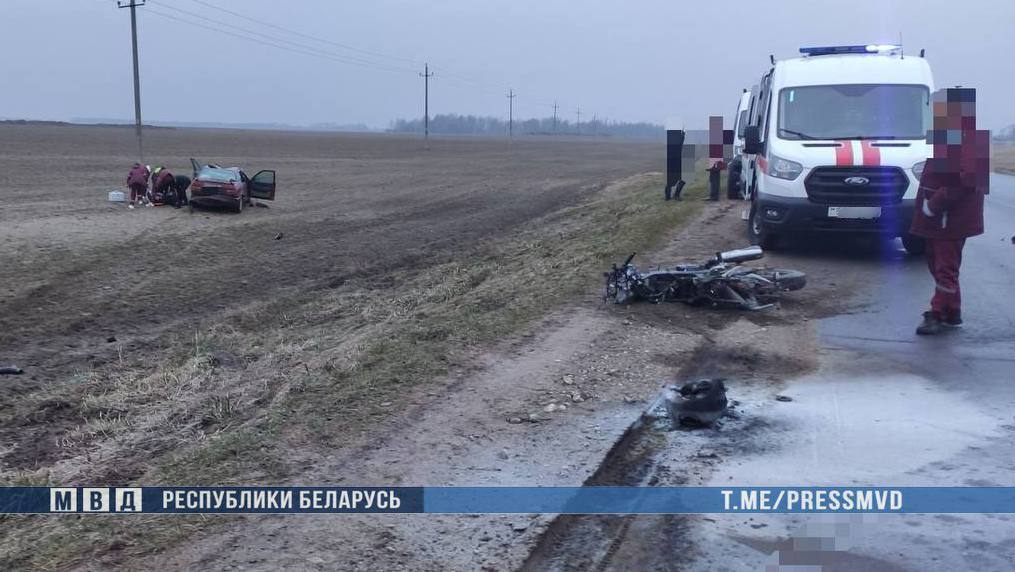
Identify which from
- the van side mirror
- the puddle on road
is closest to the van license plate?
the van side mirror

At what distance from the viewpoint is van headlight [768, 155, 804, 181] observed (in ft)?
40.3

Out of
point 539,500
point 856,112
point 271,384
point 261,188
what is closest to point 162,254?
point 261,188

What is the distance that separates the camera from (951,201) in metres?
8.25

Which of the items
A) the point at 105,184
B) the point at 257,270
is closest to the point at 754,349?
the point at 257,270

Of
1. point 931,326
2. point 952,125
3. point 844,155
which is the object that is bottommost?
point 931,326

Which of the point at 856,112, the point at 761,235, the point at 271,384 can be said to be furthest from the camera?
A: the point at 761,235

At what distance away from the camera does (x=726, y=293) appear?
362 inches

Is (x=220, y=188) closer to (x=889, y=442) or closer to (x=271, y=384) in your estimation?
(x=271, y=384)

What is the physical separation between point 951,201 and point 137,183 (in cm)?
1941

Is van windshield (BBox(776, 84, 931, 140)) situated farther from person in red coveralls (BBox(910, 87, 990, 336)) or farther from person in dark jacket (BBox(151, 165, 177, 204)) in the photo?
person in dark jacket (BBox(151, 165, 177, 204))

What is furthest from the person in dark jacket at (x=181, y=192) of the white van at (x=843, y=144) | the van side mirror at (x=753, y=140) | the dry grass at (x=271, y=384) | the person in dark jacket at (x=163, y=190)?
the white van at (x=843, y=144)

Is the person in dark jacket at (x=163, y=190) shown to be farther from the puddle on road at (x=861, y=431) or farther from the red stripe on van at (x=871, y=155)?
the puddle on road at (x=861, y=431)

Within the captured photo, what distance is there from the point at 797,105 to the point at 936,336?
5.53m

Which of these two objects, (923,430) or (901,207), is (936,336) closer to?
(923,430)
